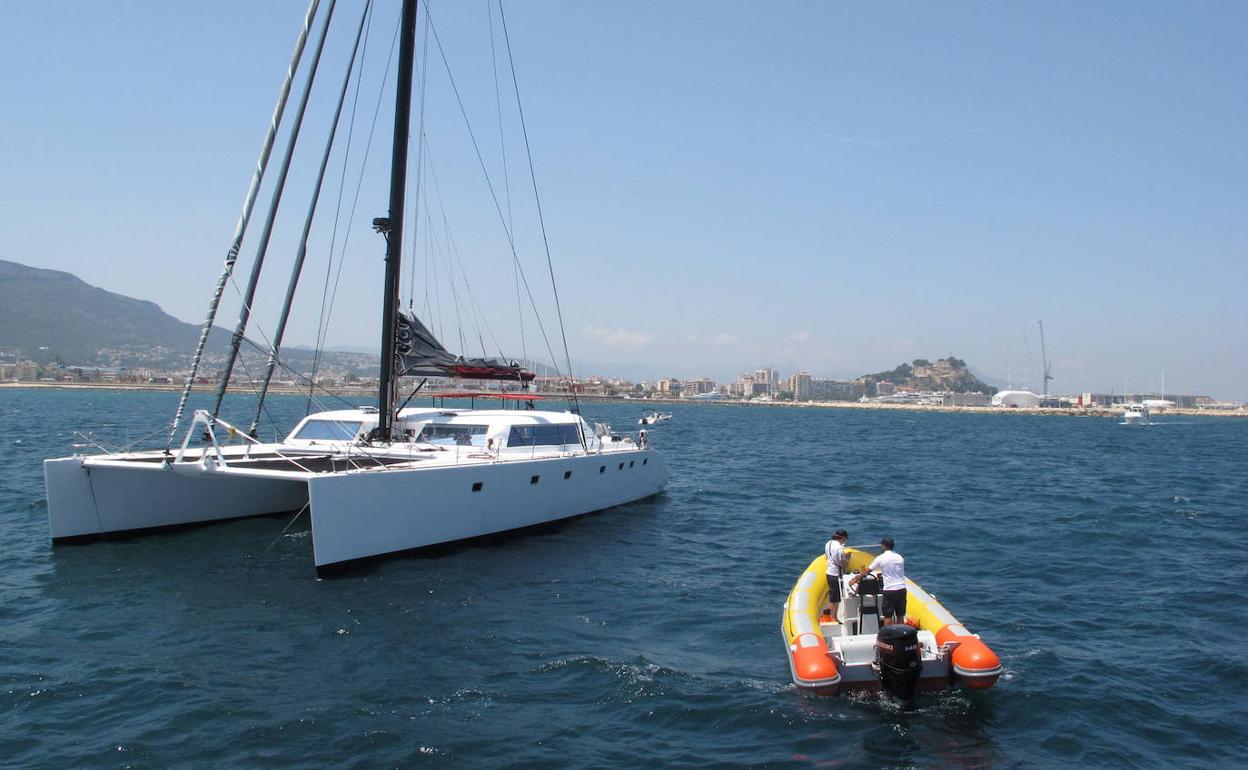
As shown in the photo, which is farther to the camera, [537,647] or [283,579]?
[283,579]

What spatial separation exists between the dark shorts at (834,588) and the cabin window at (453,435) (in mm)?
9313

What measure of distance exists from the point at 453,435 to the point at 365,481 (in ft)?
17.8

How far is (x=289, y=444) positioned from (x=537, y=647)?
9.91 m

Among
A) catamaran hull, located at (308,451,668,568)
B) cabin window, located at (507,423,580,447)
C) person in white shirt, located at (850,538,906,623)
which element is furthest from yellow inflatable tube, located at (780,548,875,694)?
cabin window, located at (507,423,580,447)

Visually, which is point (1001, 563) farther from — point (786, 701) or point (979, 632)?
point (786, 701)

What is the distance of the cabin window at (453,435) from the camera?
18.5 m

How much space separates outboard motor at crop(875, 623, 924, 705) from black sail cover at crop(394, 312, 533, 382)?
39.8ft

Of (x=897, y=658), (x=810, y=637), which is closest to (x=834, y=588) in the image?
(x=810, y=637)

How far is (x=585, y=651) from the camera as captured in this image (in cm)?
1081

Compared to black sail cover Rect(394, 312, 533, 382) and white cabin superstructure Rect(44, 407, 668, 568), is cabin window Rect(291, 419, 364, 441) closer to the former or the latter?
white cabin superstructure Rect(44, 407, 668, 568)

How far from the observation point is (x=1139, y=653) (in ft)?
37.0

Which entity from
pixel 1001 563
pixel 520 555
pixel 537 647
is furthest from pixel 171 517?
pixel 1001 563

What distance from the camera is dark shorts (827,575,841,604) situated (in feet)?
36.5

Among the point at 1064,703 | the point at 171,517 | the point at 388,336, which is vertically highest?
the point at 388,336
